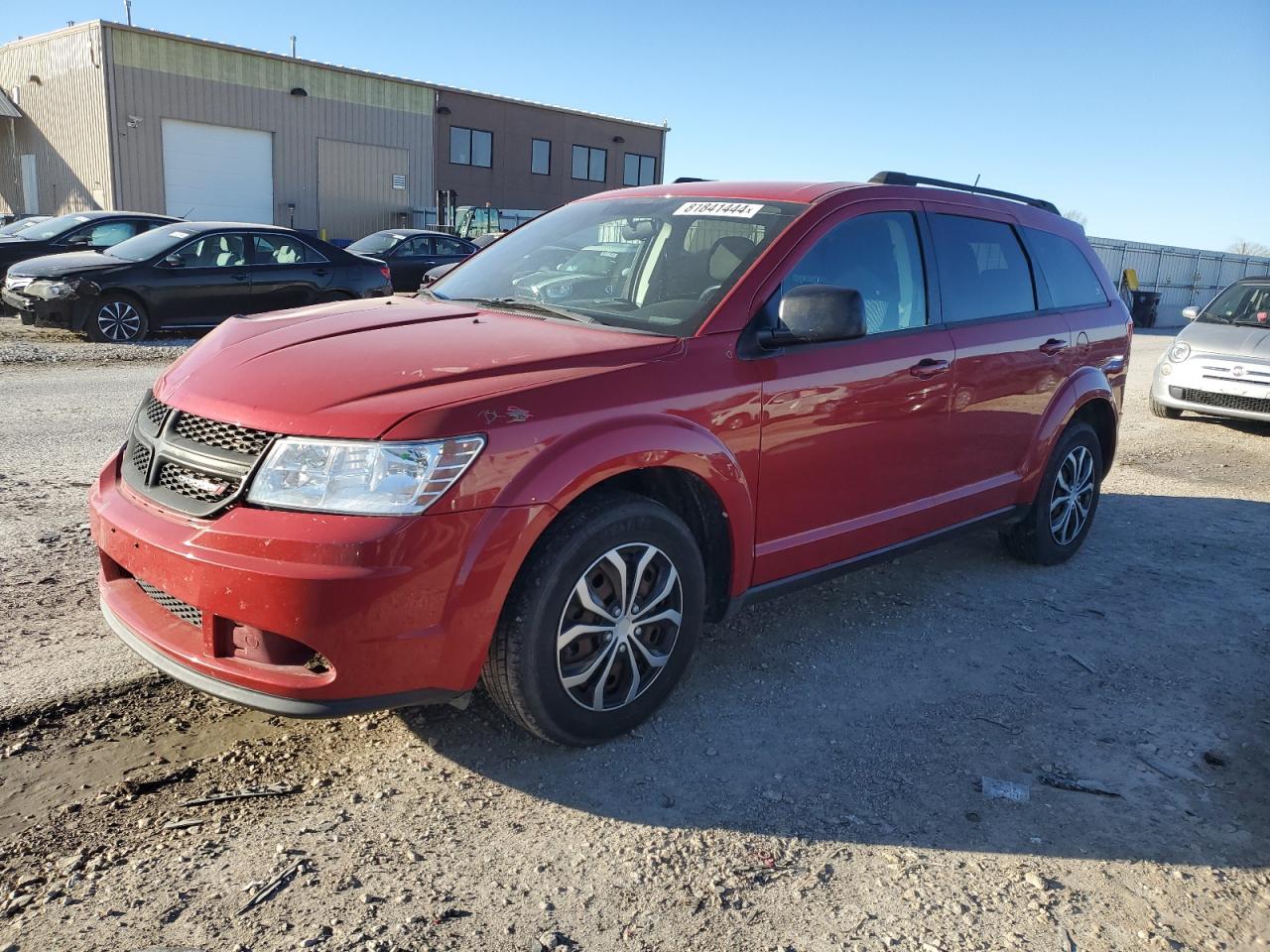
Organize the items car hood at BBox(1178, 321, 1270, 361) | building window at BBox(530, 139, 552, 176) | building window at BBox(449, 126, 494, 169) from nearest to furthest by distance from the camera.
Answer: car hood at BBox(1178, 321, 1270, 361) → building window at BBox(449, 126, 494, 169) → building window at BBox(530, 139, 552, 176)

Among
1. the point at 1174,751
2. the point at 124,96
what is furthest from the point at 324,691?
the point at 124,96

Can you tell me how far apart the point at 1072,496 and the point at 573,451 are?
3.64 metres

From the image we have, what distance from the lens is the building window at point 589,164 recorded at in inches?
1772

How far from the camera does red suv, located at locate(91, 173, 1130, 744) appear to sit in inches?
104

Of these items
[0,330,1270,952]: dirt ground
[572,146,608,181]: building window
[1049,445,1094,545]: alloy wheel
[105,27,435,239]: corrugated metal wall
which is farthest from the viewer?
[572,146,608,181]: building window

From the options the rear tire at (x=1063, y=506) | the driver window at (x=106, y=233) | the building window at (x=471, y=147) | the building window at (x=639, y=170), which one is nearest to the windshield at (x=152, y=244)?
the driver window at (x=106, y=233)

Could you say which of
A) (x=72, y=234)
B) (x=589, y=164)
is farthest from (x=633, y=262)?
(x=589, y=164)

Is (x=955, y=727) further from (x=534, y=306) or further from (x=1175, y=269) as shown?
(x=1175, y=269)

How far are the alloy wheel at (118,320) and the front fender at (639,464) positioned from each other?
35.5ft

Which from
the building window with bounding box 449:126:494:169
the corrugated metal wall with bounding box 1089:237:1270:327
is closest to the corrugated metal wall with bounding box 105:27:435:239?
the building window with bounding box 449:126:494:169

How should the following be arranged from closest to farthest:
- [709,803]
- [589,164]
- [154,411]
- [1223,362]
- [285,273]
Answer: [709,803] → [154,411] → [1223,362] → [285,273] → [589,164]

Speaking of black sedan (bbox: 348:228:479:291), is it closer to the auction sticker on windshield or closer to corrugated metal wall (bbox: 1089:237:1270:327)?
the auction sticker on windshield

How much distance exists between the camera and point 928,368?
13.7ft

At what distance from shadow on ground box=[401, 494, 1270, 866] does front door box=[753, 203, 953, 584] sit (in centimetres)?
48
